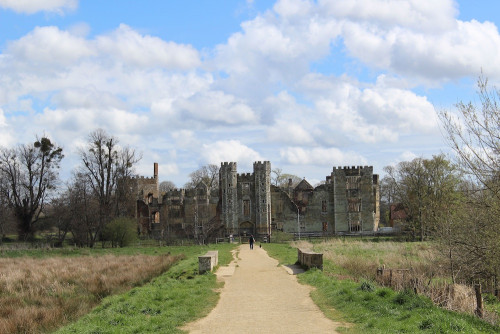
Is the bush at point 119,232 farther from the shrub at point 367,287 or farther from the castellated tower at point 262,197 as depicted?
the shrub at point 367,287

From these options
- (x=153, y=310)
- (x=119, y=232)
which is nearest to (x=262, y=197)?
(x=119, y=232)

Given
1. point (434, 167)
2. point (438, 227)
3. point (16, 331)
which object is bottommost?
point (16, 331)

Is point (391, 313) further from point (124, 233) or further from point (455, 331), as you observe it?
point (124, 233)

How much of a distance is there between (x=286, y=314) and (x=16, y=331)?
6.86m

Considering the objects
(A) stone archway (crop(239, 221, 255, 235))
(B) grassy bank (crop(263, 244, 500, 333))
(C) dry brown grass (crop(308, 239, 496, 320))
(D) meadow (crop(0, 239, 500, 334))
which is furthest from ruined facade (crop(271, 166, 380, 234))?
(B) grassy bank (crop(263, 244, 500, 333))

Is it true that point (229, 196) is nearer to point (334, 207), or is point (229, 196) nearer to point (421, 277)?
point (334, 207)

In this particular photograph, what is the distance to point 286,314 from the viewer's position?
1409cm

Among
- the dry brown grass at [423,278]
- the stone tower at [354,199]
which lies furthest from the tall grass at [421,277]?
the stone tower at [354,199]

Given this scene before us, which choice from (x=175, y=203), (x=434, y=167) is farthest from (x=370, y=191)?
(x=175, y=203)

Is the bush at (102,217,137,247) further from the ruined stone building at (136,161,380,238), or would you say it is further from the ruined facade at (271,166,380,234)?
the ruined facade at (271,166,380,234)

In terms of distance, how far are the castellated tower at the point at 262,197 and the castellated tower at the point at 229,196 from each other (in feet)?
8.74

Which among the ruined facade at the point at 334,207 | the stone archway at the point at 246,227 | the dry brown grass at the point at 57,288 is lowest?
the dry brown grass at the point at 57,288

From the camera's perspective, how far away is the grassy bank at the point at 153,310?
12406 mm

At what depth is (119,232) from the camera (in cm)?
5359
